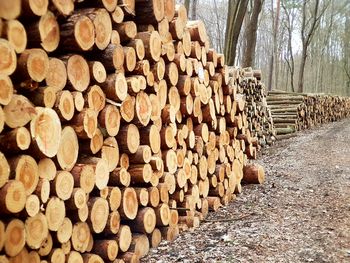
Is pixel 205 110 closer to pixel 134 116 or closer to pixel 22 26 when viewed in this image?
pixel 134 116

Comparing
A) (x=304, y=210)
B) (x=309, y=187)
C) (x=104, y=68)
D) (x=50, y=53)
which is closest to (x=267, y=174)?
(x=309, y=187)

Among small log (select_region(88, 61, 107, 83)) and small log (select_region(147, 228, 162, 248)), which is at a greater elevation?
small log (select_region(88, 61, 107, 83))

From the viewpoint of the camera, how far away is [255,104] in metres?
10.5

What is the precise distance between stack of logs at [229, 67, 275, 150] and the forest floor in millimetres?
2552

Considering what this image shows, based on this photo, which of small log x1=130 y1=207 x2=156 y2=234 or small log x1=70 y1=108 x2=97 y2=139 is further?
small log x1=130 y1=207 x2=156 y2=234

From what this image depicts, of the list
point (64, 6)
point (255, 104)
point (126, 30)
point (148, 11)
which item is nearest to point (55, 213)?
point (64, 6)

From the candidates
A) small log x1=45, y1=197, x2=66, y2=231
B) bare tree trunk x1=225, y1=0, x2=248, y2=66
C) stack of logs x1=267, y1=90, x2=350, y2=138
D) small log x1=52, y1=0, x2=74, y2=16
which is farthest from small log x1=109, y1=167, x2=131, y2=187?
stack of logs x1=267, y1=90, x2=350, y2=138

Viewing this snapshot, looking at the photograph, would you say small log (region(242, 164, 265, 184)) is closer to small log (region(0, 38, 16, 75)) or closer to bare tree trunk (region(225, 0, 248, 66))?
small log (region(0, 38, 16, 75))

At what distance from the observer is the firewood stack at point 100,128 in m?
2.64

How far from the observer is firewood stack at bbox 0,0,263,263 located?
8.66 feet

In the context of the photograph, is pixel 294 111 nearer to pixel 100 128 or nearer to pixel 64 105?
pixel 100 128

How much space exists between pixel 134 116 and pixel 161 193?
2.73 feet

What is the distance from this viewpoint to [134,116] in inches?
152

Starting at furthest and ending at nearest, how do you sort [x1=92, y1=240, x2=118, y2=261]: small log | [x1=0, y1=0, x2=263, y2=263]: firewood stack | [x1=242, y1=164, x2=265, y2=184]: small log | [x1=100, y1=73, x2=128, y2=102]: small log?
[x1=242, y1=164, x2=265, y2=184]: small log → [x1=100, y1=73, x2=128, y2=102]: small log → [x1=92, y1=240, x2=118, y2=261]: small log → [x1=0, y1=0, x2=263, y2=263]: firewood stack
